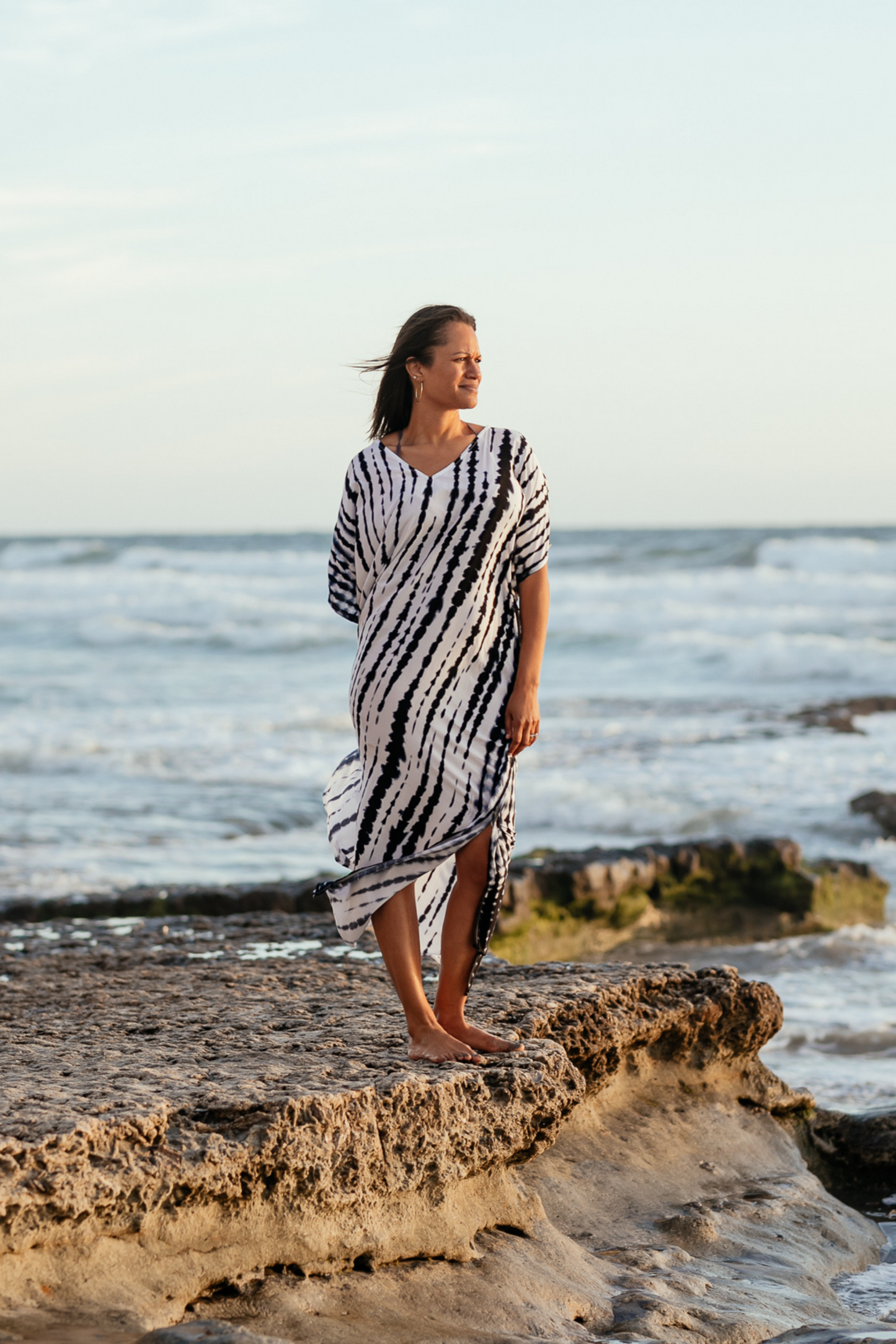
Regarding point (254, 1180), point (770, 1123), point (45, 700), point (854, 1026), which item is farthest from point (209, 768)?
point (254, 1180)

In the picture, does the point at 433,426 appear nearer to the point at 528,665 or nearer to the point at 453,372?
the point at 453,372

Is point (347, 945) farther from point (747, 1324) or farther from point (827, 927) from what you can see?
point (827, 927)

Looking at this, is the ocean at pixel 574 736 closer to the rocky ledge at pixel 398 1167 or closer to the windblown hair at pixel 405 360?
the rocky ledge at pixel 398 1167

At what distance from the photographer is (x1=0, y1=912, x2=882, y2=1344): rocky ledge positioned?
2.66m

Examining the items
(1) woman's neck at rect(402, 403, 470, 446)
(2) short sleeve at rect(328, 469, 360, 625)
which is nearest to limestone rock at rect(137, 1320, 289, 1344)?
(2) short sleeve at rect(328, 469, 360, 625)

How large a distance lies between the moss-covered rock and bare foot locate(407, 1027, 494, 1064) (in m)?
3.21

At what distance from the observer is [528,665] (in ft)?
11.4

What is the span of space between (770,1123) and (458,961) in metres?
1.49

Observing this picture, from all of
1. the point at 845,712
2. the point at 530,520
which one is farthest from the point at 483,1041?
the point at 845,712

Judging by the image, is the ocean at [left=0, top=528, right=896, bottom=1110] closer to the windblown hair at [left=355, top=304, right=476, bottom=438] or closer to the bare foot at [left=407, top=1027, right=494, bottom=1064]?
the bare foot at [left=407, top=1027, right=494, bottom=1064]

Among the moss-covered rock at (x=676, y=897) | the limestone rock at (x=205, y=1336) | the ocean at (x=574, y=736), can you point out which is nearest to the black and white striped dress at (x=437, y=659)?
the limestone rock at (x=205, y=1336)

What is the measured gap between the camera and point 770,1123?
14.4 ft

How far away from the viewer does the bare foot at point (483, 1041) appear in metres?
3.49

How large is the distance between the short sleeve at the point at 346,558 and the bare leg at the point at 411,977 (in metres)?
0.73
